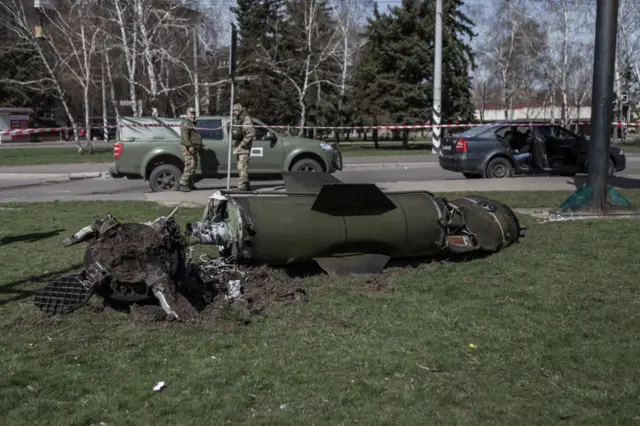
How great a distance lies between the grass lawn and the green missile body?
0.30 metres

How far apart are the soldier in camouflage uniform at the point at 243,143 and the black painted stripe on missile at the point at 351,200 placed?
704cm

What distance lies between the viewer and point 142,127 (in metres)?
14.0

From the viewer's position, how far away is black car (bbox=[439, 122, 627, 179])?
15.8 m

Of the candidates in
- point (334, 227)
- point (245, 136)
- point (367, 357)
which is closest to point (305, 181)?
point (334, 227)

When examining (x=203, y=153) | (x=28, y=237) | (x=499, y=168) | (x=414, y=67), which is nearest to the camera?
(x=28, y=237)

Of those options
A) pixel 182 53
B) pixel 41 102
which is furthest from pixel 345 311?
pixel 41 102

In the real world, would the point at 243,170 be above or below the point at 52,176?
above

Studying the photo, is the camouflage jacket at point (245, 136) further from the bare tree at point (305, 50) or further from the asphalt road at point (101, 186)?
the bare tree at point (305, 50)

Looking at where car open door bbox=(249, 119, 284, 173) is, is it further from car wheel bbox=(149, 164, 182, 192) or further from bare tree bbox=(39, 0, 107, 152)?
bare tree bbox=(39, 0, 107, 152)

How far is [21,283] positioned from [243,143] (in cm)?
749

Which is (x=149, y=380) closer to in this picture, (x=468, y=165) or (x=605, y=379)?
(x=605, y=379)

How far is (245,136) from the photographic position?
523 inches

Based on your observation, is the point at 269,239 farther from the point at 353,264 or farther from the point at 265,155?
the point at 265,155

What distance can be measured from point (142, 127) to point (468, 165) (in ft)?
26.5
